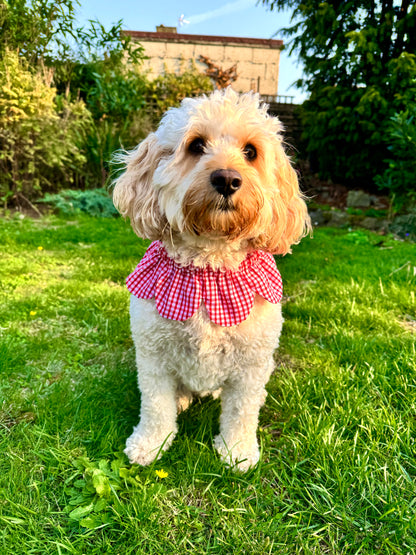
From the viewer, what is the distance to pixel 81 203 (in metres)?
8.24

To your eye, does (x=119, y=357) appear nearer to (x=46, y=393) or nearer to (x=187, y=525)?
(x=46, y=393)

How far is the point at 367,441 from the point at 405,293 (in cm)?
238

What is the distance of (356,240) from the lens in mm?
6812

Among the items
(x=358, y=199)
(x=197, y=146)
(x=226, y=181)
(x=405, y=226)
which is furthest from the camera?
(x=358, y=199)

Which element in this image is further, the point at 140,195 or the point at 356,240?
the point at 356,240

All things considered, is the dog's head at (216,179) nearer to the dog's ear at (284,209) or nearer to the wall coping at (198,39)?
the dog's ear at (284,209)

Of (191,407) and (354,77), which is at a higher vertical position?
(354,77)

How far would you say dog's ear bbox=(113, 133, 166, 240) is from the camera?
6.29ft

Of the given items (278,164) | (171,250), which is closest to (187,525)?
(171,250)

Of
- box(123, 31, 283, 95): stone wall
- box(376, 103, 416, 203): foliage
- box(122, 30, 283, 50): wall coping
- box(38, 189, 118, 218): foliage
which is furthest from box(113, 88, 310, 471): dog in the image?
box(122, 30, 283, 50): wall coping

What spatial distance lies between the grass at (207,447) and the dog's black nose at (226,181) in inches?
52.6

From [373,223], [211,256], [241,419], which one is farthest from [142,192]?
[373,223]

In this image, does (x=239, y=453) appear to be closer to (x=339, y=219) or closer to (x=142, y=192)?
(x=142, y=192)

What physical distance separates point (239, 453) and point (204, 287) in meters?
0.90
